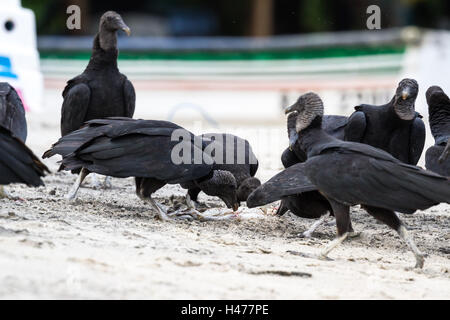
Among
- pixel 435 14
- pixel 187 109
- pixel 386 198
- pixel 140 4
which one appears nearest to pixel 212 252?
pixel 386 198

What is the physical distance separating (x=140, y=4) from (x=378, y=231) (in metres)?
14.6

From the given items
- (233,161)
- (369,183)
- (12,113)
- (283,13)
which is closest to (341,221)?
(369,183)

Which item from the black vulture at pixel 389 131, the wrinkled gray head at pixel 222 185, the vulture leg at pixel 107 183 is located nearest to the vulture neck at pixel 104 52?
the vulture leg at pixel 107 183

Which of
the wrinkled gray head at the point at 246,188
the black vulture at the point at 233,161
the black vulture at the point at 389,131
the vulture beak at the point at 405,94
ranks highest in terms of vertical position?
the vulture beak at the point at 405,94

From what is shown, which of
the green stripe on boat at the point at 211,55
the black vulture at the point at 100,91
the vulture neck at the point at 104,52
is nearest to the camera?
the black vulture at the point at 100,91

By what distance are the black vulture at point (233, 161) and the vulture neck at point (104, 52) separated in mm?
933

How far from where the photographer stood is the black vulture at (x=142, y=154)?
16.6ft

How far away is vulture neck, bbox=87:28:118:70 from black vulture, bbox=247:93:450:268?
221 cm

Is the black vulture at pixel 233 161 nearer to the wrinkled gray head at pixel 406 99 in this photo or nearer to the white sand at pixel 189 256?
the white sand at pixel 189 256

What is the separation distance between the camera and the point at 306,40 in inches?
535

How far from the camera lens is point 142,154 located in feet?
16.7

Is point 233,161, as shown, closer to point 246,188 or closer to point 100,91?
point 246,188
